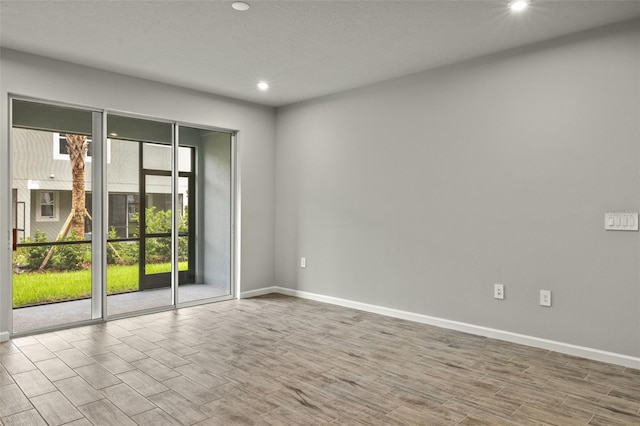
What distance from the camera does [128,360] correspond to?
338 cm

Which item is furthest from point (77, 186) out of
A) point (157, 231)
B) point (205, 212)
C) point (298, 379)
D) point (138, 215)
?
point (298, 379)

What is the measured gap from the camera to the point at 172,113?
5.00 metres

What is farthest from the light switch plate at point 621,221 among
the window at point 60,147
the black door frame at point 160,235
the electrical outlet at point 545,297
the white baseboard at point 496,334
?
the window at point 60,147

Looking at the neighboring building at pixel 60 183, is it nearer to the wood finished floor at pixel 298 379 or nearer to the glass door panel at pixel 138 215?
the glass door panel at pixel 138 215

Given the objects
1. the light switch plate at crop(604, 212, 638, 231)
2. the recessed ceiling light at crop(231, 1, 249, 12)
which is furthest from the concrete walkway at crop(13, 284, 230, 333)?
the light switch plate at crop(604, 212, 638, 231)

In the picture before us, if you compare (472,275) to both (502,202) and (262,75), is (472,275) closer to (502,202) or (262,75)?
(502,202)

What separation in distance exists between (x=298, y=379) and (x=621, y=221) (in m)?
2.77

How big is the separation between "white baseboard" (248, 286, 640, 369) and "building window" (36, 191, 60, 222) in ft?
10.1

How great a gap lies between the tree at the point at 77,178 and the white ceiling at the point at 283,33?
0.81 metres

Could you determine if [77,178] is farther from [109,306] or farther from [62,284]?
[109,306]

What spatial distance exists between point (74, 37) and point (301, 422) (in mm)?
3554

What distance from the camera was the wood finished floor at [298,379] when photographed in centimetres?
251

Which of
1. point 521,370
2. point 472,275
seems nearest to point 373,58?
point 472,275

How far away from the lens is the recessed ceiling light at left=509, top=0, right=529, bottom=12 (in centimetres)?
298
